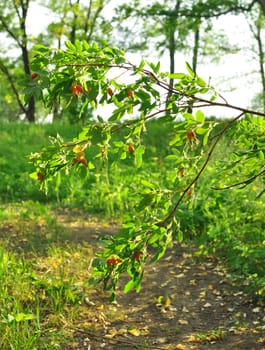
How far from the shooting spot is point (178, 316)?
4656mm

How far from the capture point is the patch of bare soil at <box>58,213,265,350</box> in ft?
13.5

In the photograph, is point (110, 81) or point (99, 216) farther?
point (99, 216)

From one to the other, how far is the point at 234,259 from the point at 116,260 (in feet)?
8.84

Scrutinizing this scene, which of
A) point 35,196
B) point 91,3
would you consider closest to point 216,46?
point 91,3

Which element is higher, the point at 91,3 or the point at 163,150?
the point at 91,3

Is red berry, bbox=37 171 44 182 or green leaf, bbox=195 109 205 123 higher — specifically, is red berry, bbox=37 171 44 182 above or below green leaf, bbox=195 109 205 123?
below

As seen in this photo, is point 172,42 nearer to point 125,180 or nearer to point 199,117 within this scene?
point 125,180

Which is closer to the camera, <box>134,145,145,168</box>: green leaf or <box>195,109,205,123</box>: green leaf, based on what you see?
<box>195,109,205,123</box>: green leaf

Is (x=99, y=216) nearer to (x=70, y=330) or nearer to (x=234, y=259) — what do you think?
(x=234, y=259)

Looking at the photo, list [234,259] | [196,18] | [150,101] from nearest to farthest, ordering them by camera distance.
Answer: [150,101]
[234,259]
[196,18]

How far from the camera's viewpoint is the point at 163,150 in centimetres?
1229

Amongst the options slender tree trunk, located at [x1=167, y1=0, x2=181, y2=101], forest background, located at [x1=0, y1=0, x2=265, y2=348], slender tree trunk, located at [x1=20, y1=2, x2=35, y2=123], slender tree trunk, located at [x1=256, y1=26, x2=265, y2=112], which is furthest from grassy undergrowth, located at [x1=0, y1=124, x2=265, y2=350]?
slender tree trunk, located at [x1=20, y1=2, x2=35, y2=123]

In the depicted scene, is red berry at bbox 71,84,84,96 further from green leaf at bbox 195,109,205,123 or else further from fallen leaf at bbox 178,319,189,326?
fallen leaf at bbox 178,319,189,326

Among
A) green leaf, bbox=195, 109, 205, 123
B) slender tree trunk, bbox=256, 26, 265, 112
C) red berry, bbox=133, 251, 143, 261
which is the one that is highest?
slender tree trunk, bbox=256, 26, 265, 112
